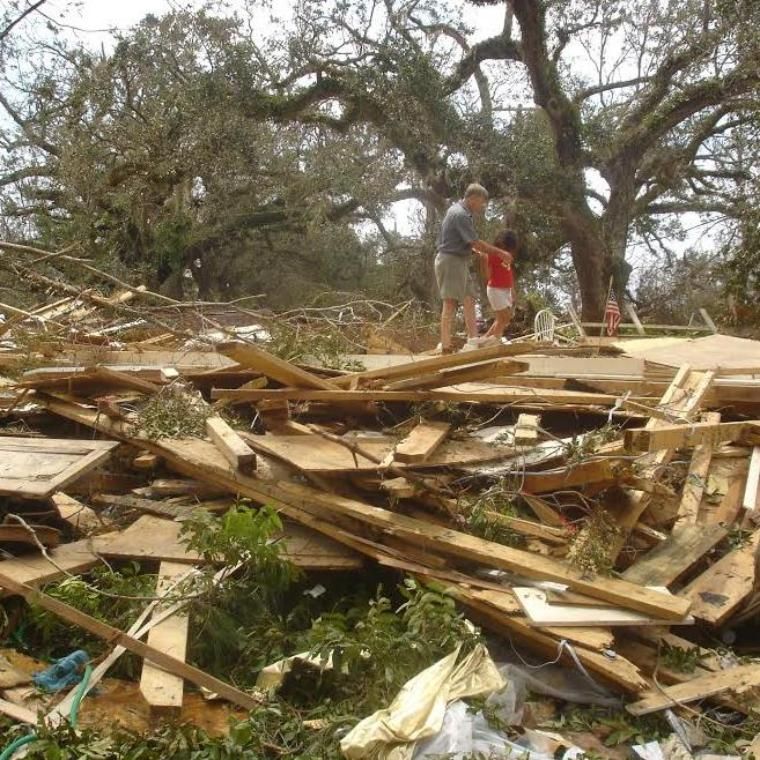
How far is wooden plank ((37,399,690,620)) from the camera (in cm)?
339

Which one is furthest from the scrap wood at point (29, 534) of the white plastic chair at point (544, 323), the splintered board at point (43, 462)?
the white plastic chair at point (544, 323)

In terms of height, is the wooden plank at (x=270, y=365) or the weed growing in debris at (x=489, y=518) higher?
the wooden plank at (x=270, y=365)

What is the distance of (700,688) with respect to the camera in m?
3.19

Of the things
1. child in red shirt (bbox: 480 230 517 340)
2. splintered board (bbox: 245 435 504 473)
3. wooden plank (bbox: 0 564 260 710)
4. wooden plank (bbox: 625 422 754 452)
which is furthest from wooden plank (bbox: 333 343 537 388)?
child in red shirt (bbox: 480 230 517 340)

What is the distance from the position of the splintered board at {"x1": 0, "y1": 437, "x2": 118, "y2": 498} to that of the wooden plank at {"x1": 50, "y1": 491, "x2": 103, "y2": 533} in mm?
223

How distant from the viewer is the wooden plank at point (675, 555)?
3.74 metres

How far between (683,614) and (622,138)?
12945 millimetres

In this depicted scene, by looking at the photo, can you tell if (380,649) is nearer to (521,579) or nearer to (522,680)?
(522,680)

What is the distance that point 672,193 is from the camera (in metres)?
18.2

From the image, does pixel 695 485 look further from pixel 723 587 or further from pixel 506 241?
pixel 506 241

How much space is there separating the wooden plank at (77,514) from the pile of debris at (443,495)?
0.01m

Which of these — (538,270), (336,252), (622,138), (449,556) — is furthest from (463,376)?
(336,252)

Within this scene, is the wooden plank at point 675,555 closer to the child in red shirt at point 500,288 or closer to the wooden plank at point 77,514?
the wooden plank at point 77,514

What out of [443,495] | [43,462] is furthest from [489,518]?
[43,462]
